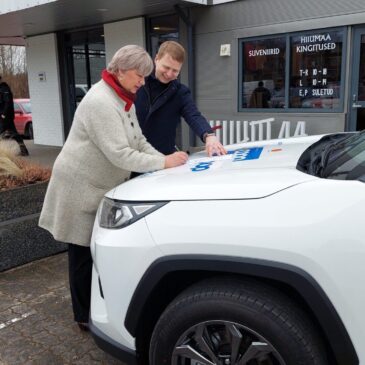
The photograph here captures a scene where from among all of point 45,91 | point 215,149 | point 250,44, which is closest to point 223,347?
point 215,149

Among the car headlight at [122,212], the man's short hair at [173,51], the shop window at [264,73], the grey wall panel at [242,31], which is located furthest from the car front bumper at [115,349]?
the shop window at [264,73]

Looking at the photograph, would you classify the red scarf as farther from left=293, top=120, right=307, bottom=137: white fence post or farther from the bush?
left=293, top=120, right=307, bottom=137: white fence post

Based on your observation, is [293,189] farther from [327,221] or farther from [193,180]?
[193,180]

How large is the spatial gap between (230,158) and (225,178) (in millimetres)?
533

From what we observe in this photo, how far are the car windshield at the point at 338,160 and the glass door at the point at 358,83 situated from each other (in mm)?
4974

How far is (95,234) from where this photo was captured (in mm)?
2264

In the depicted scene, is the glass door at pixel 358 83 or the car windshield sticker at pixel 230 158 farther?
the glass door at pixel 358 83

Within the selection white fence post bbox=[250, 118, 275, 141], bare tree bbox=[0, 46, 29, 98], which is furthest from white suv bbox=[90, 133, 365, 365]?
bare tree bbox=[0, 46, 29, 98]

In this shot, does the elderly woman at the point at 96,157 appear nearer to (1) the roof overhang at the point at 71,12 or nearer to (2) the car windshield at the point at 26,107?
(1) the roof overhang at the point at 71,12

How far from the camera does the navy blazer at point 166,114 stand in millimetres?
3242

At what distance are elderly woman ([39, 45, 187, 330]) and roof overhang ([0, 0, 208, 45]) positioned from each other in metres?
5.75

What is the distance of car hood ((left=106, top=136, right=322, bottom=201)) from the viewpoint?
1800 mm

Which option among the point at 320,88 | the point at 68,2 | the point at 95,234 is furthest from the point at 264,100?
the point at 95,234

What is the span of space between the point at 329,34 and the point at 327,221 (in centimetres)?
619
